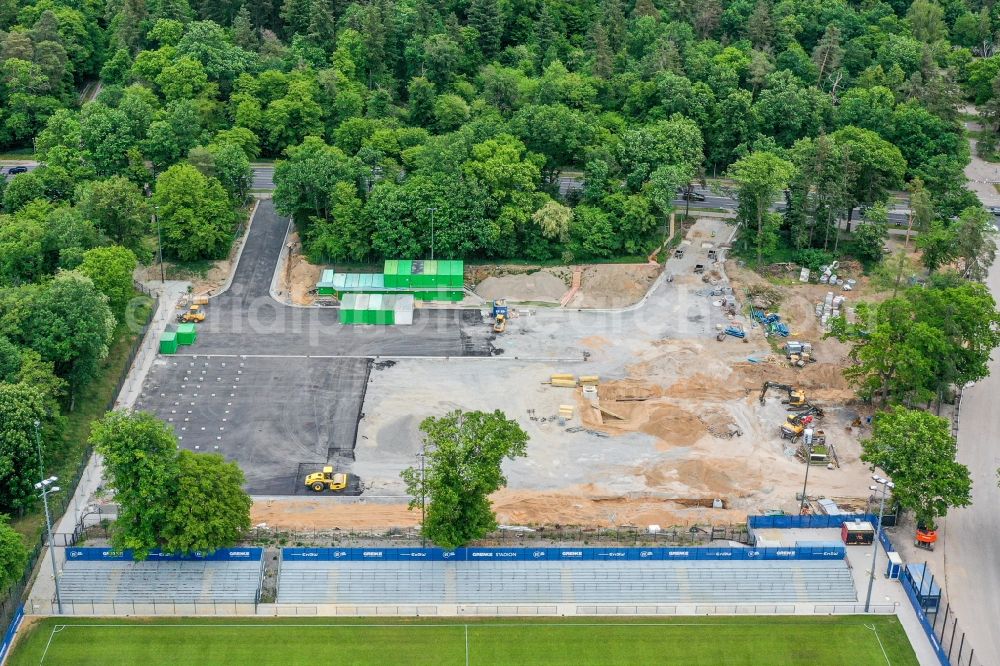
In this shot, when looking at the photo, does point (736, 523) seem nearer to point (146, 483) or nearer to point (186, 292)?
point (146, 483)

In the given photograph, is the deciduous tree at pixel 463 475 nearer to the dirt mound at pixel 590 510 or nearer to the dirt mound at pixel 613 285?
the dirt mound at pixel 590 510

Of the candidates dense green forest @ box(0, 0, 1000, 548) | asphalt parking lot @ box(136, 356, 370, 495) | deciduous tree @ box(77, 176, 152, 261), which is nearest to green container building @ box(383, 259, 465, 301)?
dense green forest @ box(0, 0, 1000, 548)

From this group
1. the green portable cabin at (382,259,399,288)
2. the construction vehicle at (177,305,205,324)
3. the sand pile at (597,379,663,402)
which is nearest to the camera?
the sand pile at (597,379,663,402)

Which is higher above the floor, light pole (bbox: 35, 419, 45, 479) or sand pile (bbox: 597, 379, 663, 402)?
light pole (bbox: 35, 419, 45, 479)

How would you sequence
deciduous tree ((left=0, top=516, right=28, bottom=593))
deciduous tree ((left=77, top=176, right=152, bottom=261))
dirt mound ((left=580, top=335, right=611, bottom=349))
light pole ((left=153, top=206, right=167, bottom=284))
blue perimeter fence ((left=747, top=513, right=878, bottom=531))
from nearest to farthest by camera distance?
deciduous tree ((left=0, top=516, right=28, bottom=593)) → blue perimeter fence ((left=747, top=513, right=878, bottom=531)) → dirt mound ((left=580, top=335, right=611, bottom=349)) → deciduous tree ((left=77, top=176, right=152, bottom=261)) → light pole ((left=153, top=206, right=167, bottom=284))

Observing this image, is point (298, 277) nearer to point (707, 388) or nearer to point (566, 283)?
A: point (566, 283)

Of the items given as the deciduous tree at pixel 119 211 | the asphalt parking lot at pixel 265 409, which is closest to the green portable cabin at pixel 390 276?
the asphalt parking lot at pixel 265 409

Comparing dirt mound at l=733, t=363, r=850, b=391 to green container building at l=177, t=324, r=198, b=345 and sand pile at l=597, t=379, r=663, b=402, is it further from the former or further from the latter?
green container building at l=177, t=324, r=198, b=345
